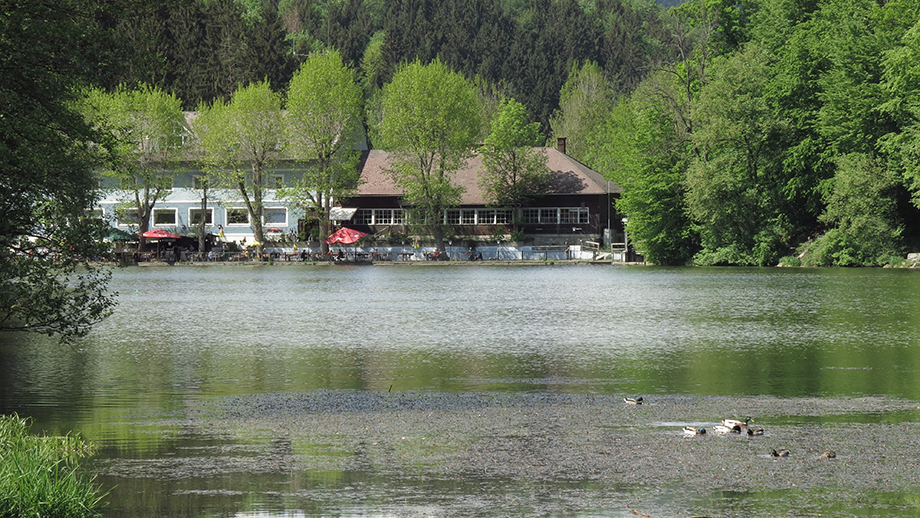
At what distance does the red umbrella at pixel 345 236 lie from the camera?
3324 inches

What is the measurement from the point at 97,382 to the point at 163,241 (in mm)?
74857

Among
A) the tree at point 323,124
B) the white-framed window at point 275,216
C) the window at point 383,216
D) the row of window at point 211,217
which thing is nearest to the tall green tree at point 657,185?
the window at point 383,216

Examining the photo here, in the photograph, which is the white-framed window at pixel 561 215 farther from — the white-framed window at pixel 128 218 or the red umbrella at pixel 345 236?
the white-framed window at pixel 128 218

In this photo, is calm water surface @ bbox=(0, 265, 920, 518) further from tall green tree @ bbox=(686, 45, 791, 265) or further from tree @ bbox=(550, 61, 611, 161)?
tree @ bbox=(550, 61, 611, 161)

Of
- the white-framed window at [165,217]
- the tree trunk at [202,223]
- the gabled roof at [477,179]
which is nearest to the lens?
the gabled roof at [477,179]

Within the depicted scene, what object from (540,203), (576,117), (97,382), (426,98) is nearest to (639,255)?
(540,203)

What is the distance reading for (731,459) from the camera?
40.8 feet

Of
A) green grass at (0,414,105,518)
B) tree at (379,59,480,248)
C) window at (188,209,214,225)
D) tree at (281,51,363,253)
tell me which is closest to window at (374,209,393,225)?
tree at (281,51,363,253)

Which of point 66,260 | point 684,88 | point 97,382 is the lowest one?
point 97,382

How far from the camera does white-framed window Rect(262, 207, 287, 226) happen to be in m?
93.9

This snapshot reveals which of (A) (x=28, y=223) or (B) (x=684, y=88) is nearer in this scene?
(A) (x=28, y=223)

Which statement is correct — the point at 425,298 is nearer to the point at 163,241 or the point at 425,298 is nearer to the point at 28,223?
the point at 28,223

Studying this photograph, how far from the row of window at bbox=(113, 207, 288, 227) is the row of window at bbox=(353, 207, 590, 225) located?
7.26 m

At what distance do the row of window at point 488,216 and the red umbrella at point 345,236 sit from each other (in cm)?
592
